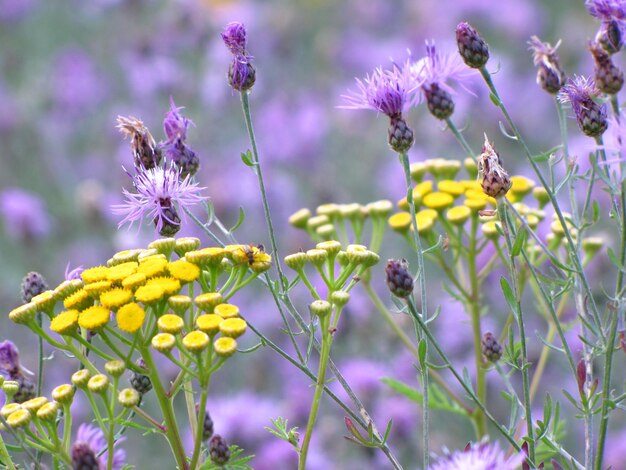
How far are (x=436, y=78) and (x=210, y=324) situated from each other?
805mm

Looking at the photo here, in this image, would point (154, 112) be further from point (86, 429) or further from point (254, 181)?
point (86, 429)

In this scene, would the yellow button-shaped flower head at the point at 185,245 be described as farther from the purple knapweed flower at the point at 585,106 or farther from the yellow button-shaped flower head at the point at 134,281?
the purple knapweed flower at the point at 585,106

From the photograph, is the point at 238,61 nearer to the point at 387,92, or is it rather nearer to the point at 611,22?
the point at 387,92

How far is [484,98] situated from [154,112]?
230 cm

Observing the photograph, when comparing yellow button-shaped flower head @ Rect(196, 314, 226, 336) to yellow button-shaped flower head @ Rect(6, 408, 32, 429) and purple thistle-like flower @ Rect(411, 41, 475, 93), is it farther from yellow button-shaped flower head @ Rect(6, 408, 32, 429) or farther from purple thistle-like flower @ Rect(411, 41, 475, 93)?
purple thistle-like flower @ Rect(411, 41, 475, 93)

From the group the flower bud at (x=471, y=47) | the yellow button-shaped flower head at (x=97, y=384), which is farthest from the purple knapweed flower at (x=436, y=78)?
the yellow button-shaped flower head at (x=97, y=384)

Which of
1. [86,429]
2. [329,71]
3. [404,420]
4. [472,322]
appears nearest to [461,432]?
[404,420]

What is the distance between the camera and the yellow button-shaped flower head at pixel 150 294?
1523 millimetres

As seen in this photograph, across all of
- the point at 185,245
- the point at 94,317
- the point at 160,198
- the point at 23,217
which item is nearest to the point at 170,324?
the point at 94,317

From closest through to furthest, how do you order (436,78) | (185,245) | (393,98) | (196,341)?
(196,341)
(185,245)
(393,98)
(436,78)

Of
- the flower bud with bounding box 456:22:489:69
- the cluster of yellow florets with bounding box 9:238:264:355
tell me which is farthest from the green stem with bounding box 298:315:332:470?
the flower bud with bounding box 456:22:489:69

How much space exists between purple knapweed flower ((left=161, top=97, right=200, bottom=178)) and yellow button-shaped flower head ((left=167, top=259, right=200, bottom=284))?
0.38m

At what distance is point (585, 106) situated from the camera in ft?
5.46

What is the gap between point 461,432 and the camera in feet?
13.1
